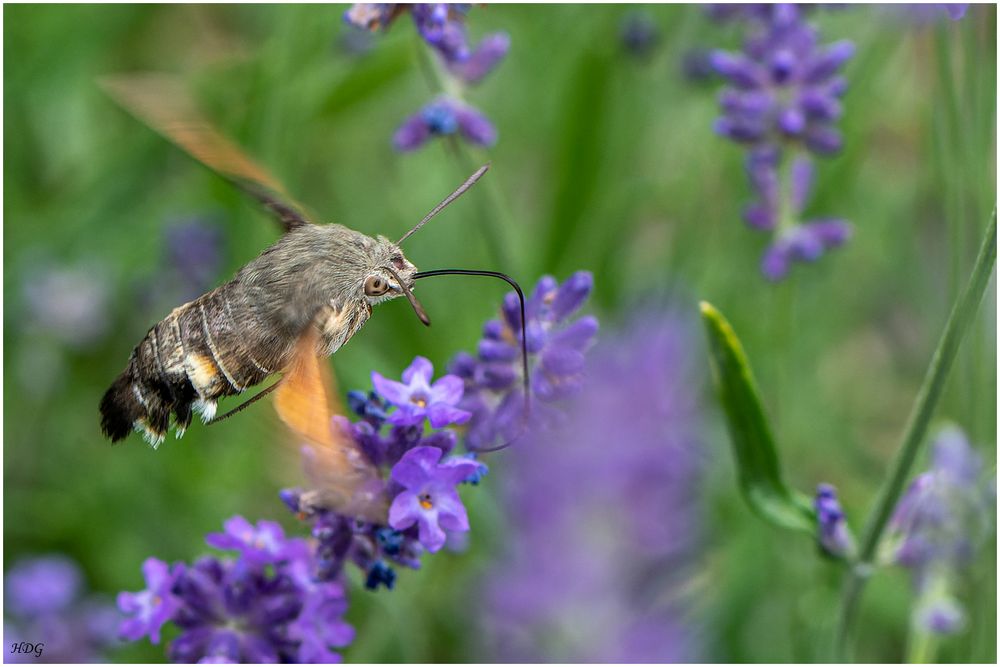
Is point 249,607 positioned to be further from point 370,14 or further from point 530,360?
point 370,14

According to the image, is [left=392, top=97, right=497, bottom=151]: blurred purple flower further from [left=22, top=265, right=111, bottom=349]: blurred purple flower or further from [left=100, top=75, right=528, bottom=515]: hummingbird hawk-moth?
[left=22, top=265, right=111, bottom=349]: blurred purple flower

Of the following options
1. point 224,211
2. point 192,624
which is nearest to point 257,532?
point 192,624

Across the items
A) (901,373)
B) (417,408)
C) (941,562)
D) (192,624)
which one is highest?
(417,408)

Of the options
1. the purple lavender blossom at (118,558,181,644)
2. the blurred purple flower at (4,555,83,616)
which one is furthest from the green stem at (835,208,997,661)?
the blurred purple flower at (4,555,83,616)

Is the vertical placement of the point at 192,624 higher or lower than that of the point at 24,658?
higher

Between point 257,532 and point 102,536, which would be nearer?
point 257,532

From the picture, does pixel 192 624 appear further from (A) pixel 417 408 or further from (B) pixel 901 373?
(B) pixel 901 373

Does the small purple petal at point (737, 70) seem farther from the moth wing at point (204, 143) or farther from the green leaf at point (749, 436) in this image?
the moth wing at point (204, 143)

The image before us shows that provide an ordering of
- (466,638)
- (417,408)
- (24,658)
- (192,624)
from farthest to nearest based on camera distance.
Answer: (466,638), (24,658), (192,624), (417,408)
